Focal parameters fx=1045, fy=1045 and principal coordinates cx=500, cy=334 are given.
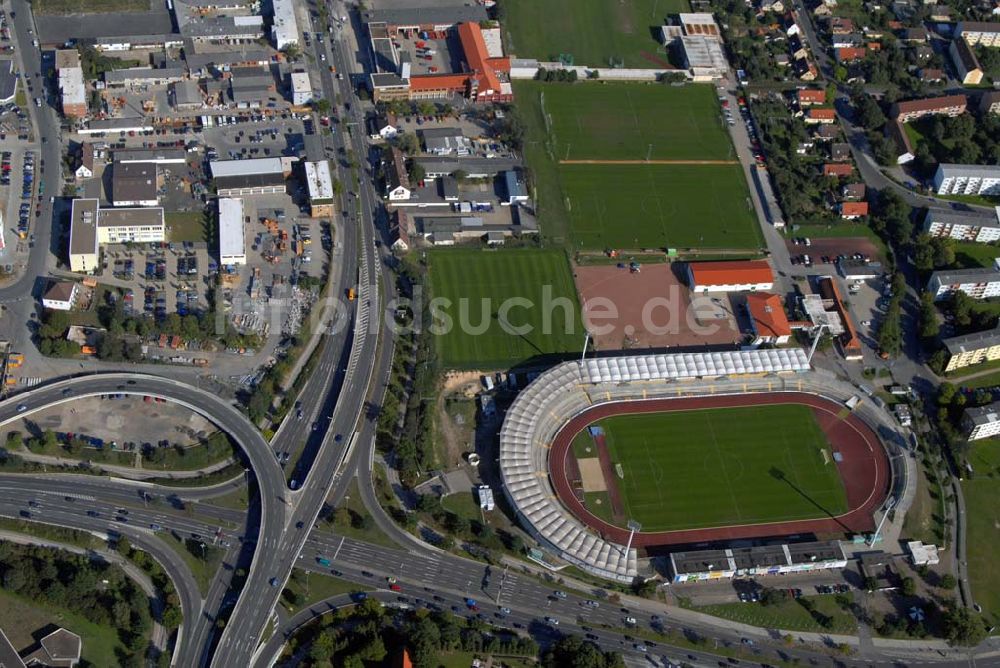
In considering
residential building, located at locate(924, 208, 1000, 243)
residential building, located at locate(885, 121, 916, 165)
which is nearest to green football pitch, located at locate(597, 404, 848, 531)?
residential building, located at locate(924, 208, 1000, 243)

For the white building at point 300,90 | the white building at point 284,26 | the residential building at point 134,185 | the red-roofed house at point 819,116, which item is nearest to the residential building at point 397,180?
the white building at point 300,90

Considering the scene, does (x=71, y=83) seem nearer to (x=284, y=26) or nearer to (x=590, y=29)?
(x=284, y=26)

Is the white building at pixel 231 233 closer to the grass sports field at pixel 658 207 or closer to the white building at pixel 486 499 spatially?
the grass sports field at pixel 658 207

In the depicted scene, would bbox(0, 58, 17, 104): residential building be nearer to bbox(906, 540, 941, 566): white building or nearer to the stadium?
the stadium

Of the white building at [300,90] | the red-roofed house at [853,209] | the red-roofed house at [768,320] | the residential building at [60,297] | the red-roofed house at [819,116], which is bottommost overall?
the red-roofed house at [768,320]

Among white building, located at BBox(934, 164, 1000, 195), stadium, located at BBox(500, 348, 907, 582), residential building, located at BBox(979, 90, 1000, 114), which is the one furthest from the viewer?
residential building, located at BBox(979, 90, 1000, 114)

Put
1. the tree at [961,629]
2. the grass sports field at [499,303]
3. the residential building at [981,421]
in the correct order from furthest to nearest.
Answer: the grass sports field at [499,303] → the residential building at [981,421] → the tree at [961,629]

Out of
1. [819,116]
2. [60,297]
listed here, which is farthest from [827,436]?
[60,297]
